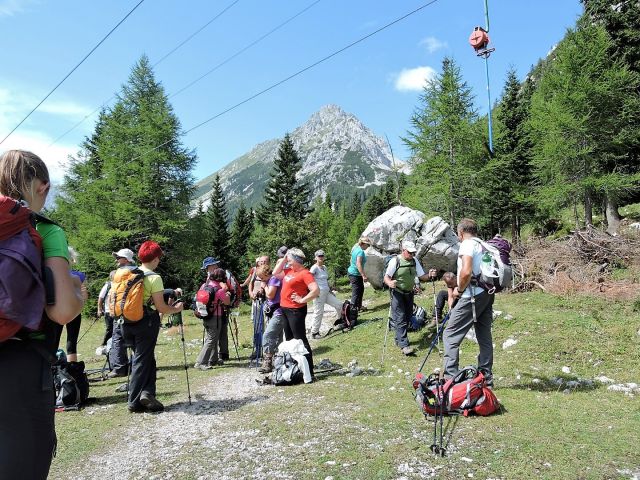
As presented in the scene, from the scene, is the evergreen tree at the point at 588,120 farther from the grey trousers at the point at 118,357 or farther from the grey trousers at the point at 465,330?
the grey trousers at the point at 118,357

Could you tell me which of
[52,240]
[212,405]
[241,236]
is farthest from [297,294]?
[241,236]

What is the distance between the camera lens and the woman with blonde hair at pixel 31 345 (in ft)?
6.56

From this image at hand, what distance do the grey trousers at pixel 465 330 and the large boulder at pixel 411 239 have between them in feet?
35.1

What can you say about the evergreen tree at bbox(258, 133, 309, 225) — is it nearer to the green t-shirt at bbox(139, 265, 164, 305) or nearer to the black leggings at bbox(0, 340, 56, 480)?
the green t-shirt at bbox(139, 265, 164, 305)

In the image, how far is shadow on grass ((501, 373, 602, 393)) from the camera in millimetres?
6160

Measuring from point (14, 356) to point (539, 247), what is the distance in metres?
16.0

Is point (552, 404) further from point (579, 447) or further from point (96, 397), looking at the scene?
point (96, 397)

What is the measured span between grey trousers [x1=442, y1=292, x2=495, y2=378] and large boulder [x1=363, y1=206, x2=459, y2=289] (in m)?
10.7

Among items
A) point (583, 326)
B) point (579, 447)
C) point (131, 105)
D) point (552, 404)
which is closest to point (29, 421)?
point (579, 447)

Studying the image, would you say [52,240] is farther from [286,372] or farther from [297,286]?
[286,372]

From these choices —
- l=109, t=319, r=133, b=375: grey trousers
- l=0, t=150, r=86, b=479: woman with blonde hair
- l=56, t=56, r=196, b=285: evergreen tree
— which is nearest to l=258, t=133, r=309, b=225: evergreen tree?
l=56, t=56, r=196, b=285: evergreen tree

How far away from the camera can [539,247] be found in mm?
15055

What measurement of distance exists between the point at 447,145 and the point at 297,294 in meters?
21.8

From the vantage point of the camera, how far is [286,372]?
23.8ft
